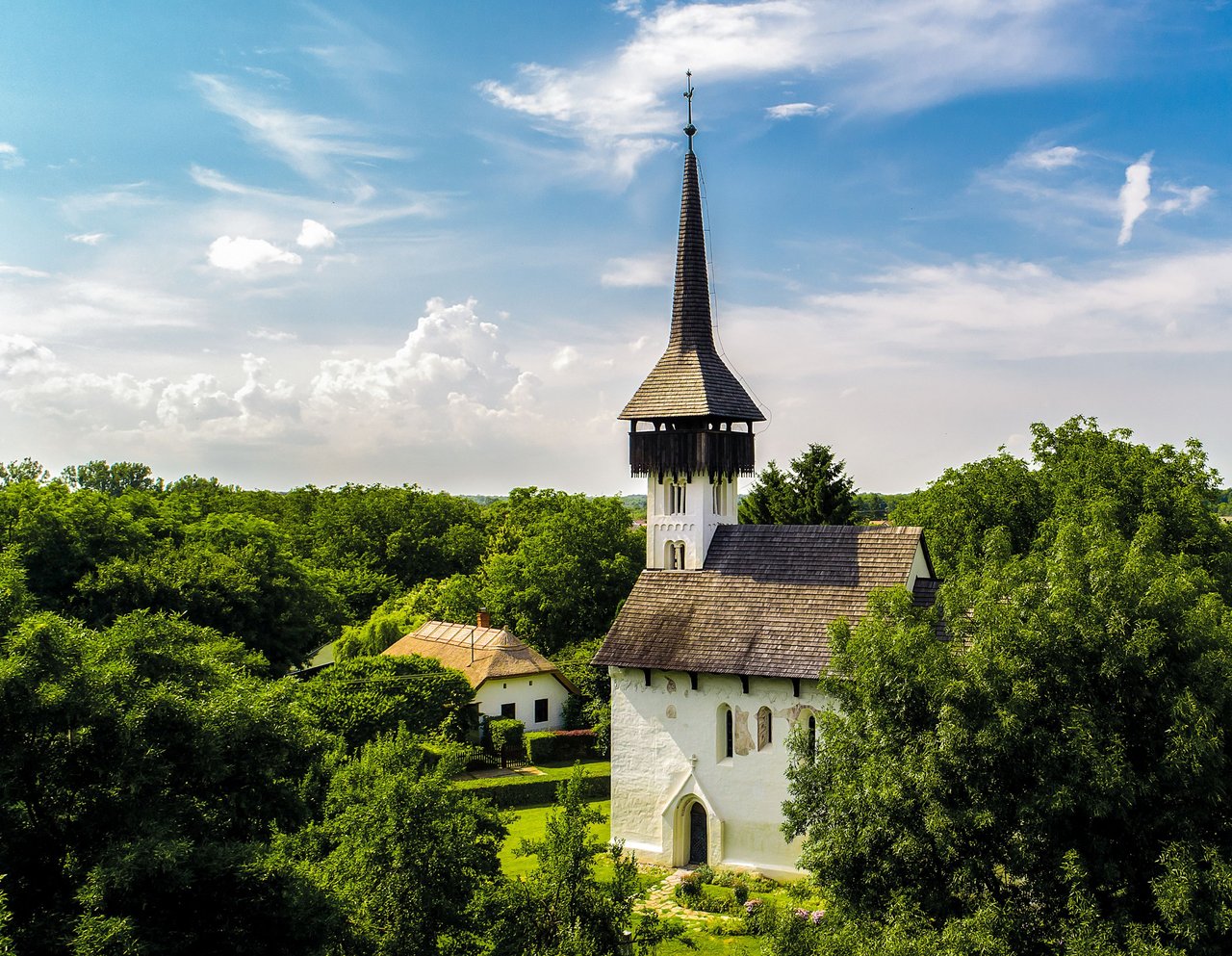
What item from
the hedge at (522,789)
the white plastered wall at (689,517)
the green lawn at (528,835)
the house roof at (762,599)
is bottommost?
the green lawn at (528,835)

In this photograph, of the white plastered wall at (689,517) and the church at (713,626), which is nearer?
the church at (713,626)

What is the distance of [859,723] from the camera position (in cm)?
1825

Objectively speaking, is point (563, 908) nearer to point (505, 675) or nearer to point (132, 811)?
point (132, 811)

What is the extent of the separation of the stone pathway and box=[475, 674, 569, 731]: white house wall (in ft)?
54.0

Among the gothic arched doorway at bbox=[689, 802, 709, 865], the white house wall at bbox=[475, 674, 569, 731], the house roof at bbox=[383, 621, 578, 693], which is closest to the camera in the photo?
the gothic arched doorway at bbox=[689, 802, 709, 865]

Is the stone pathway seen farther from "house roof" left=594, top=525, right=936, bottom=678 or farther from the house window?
the house window

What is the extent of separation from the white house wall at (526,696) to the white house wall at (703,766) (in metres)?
14.4

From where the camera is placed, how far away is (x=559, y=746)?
41.0 m

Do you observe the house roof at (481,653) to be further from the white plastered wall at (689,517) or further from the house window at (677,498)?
the house window at (677,498)

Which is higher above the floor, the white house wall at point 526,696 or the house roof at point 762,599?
the house roof at point 762,599

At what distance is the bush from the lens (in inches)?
1586

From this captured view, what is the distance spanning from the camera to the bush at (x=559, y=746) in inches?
1586

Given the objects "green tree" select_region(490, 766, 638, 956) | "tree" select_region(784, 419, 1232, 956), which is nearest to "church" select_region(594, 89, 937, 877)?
"tree" select_region(784, 419, 1232, 956)

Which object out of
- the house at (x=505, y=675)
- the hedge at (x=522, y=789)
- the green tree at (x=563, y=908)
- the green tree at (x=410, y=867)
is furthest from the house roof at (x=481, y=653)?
the green tree at (x=563, y=908)
